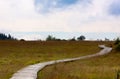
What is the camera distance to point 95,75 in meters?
31.3

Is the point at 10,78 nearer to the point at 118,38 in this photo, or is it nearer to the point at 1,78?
the point at 1,78

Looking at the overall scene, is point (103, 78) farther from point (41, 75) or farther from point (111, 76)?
point (41, 75)

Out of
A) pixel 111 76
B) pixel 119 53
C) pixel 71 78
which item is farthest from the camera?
pixel 119 53

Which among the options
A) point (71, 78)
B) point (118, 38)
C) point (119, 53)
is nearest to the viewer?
point (71, 78)

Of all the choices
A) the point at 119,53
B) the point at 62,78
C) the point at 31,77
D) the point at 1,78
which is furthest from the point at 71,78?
the point at 119,53

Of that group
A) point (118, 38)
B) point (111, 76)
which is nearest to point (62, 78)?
point (111, 76)

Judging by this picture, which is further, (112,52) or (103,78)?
(112,52)

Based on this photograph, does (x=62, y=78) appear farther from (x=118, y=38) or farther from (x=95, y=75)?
(x=118, y=38)

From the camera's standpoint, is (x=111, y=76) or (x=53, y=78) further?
(x=111, y=76)

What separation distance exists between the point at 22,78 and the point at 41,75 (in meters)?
3.85

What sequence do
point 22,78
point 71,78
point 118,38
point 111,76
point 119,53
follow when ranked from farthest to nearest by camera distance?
point 118,38 < point 119,53 < point 111,76 < point 71,78 < point 22,78

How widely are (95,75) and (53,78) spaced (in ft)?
17.5

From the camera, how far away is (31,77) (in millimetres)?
27016

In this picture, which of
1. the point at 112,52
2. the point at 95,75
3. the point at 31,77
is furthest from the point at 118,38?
the point at 31,77
